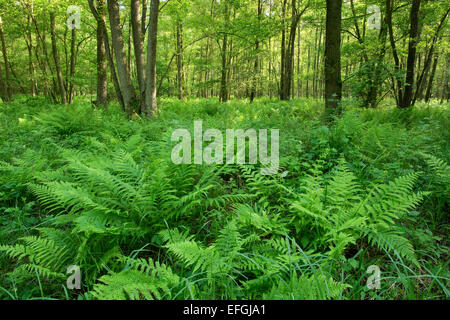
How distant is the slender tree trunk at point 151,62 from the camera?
6044mm

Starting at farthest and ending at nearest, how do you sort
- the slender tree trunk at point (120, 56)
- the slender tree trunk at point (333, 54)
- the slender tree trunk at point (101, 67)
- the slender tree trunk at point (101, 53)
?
the slender tree trunk at point (101, 67) → the slender tree trunk at point (101, 53) → the slender tree trunk at point (120, 56) → the slender tree trunk at point (333, 54)

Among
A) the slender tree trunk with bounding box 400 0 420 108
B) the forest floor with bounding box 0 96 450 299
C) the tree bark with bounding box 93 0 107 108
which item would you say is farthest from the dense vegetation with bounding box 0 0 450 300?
the tree bark with bounding box 93 0 107 108

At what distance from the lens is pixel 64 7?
32.1 ft

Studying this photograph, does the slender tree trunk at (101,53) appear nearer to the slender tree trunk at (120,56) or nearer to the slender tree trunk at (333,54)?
the slender tree trunk at (120,56)

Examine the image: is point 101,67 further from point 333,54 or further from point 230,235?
point 230,235

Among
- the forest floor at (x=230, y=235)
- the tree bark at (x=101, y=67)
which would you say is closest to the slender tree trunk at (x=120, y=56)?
the tree bark at (x=101, y=67)

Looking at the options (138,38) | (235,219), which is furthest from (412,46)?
(235,219)

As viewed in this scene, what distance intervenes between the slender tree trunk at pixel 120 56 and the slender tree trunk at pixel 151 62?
23.0 inches

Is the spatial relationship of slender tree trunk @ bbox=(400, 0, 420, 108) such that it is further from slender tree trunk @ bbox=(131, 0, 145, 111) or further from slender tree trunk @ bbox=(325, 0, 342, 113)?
slender tree trunk @ bbox=(131, 0, 145, 111)

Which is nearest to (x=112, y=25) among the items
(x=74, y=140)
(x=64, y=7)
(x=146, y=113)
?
(x=146, y=113)

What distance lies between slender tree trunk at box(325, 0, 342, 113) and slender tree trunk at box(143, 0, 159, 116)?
4.20 meters

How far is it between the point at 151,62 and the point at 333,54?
4.62 metres

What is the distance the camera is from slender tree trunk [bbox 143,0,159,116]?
6.04 m
